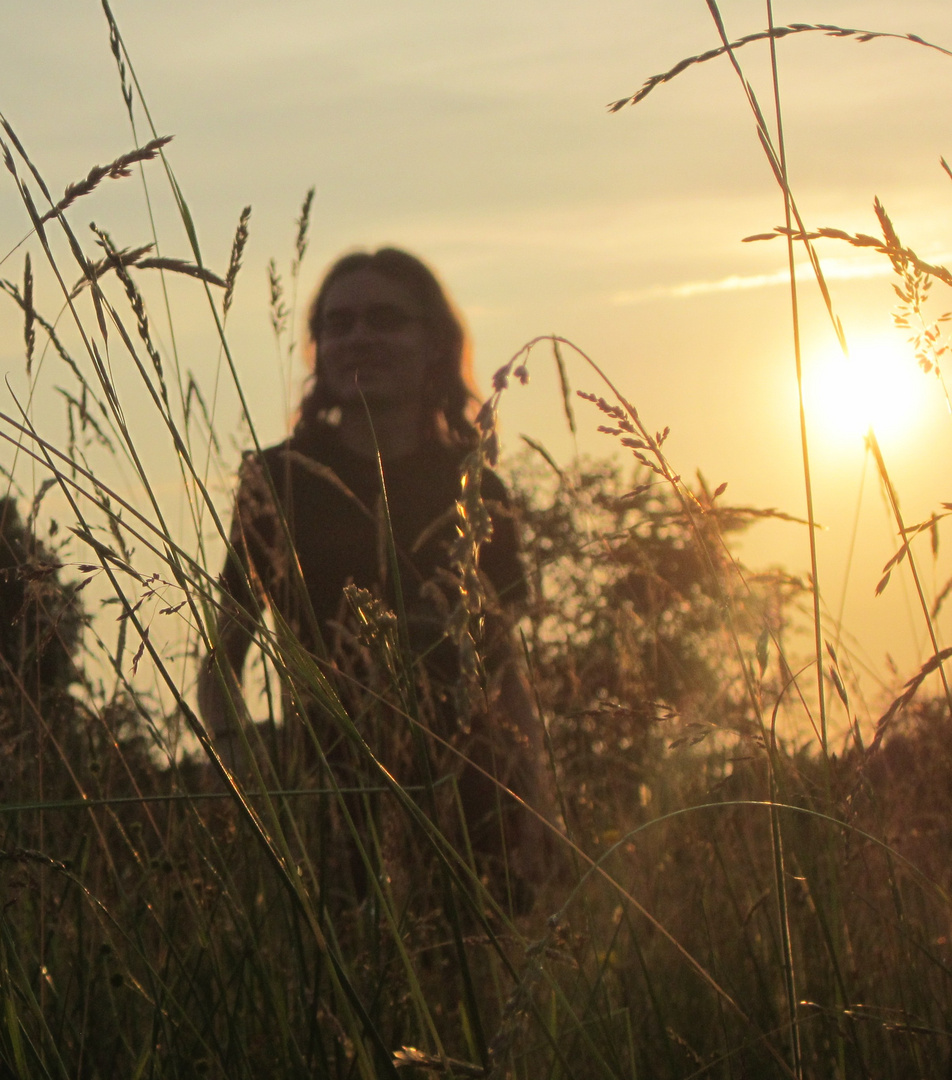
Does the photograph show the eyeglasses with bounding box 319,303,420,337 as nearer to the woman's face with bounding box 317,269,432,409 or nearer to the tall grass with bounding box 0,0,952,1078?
the woman's face with bounding box 317,269,432,409

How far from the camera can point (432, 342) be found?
13.9 ft

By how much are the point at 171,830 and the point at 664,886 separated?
4.27 feet

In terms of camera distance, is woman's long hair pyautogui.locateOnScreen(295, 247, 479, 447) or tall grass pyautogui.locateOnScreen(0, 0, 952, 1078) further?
woman's long hair pyautogui.locateOnScreen(295, 247, 479, 447)

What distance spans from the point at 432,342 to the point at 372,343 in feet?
1.37

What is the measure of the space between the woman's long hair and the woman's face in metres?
0.06

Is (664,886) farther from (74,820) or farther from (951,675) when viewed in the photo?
(951,675)

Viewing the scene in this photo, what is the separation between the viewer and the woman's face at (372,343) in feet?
12.5

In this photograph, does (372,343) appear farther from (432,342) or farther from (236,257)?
(236,257)

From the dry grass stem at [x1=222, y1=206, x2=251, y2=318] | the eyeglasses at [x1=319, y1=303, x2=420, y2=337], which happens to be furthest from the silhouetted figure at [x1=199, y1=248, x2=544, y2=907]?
the dry grass stem at [x1=222, y1=206, x2=251, y2=318]

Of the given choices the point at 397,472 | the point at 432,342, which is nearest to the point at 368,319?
the point at 432,342

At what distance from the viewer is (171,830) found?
160 centimetres

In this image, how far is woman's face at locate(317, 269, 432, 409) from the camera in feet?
12.5

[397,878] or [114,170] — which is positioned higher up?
[114,170]

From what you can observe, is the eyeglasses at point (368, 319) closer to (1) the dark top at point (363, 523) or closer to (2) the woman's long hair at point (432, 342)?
(2) the woman's long hair at point (432, 342)
